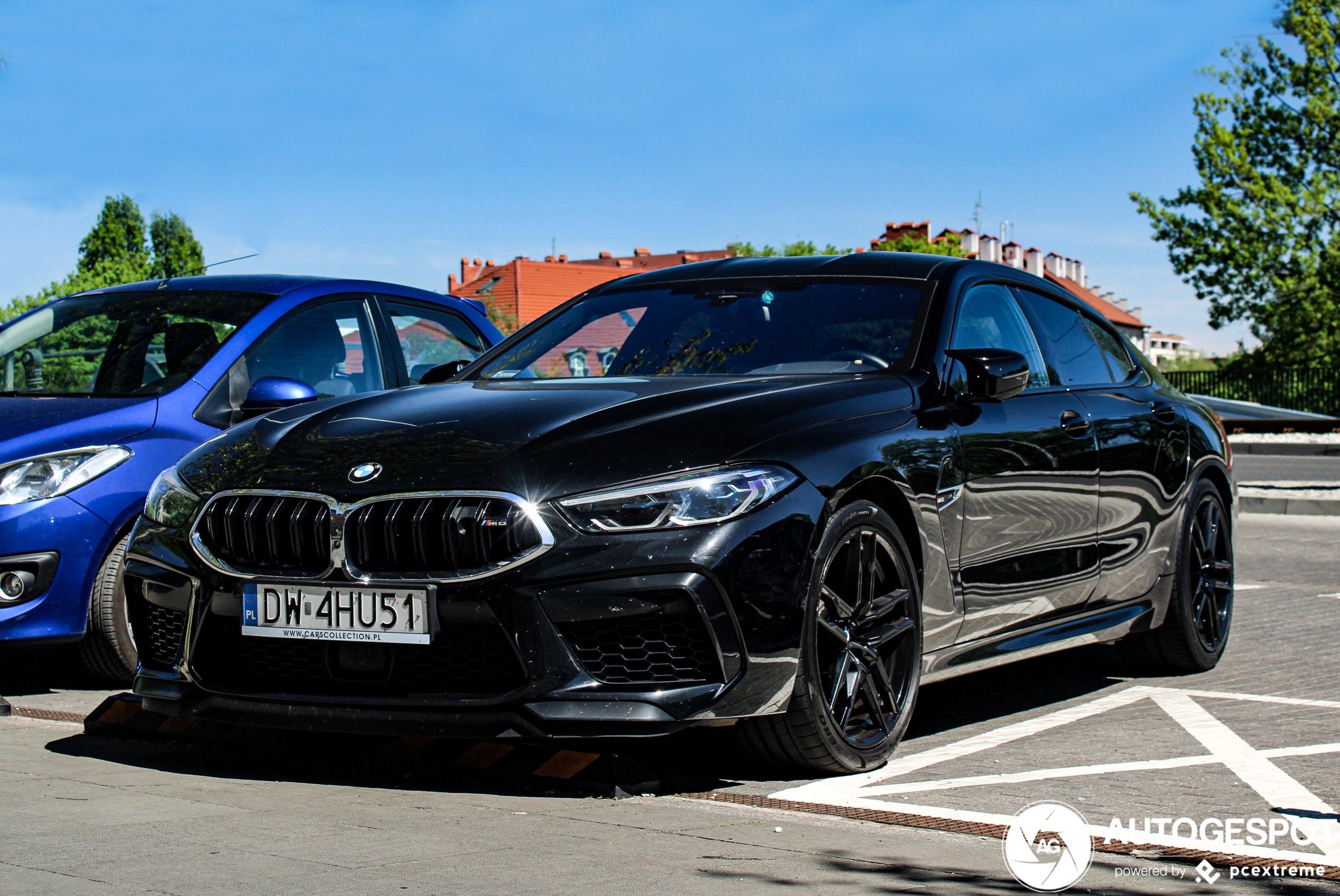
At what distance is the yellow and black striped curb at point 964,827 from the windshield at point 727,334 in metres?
1.46

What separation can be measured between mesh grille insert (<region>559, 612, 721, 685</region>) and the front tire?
0.28 meters

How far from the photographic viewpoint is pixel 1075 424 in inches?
225

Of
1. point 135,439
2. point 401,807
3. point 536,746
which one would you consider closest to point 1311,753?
point 536,746

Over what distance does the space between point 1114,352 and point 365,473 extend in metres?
3.76

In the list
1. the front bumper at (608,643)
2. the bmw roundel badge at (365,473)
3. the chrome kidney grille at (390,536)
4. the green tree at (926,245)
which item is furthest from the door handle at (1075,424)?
the green tree at (926,245)

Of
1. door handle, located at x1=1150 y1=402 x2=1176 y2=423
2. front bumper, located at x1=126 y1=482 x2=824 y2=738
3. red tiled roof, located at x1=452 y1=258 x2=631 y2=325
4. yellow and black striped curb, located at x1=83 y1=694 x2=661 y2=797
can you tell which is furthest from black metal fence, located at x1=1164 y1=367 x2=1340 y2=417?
red tiled roof, located at x1=452 y1=258 x2=631 y2=325

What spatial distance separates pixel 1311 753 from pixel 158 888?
348cm

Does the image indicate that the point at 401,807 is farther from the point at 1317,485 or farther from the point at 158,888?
the point at 1317,485

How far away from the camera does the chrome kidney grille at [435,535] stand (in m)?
3.94

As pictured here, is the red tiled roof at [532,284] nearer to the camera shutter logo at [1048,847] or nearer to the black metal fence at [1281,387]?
the black metal fence at [1281,387]

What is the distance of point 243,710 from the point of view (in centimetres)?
423

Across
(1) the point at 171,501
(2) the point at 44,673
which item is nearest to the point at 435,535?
(1) the point at 171,501

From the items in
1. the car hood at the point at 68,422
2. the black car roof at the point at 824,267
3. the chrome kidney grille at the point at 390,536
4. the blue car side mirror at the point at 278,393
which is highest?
the black car roof at the point at 824,267
